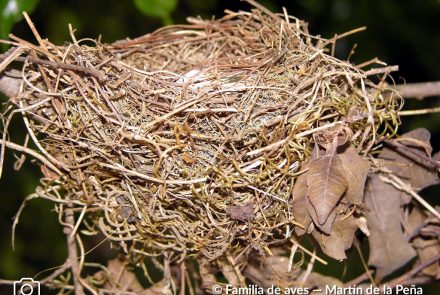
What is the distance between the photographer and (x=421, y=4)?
2773 millimetres

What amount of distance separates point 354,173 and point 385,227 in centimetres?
26

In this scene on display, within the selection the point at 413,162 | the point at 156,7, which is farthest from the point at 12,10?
the point at 413,162

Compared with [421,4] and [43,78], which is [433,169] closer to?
[43,78]

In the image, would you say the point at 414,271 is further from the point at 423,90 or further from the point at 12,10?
the point at 12,10

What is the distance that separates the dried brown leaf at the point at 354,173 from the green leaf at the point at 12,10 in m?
0.83

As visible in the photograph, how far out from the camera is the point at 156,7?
1794 millimetres

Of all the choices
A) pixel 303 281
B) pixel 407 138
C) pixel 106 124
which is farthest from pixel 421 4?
pixel 106 124

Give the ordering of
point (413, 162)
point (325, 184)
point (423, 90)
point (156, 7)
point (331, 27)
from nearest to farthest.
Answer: point (325, 184) < point (413, 162) < point (423, 90) < point (156, 7) < point (331, 27)

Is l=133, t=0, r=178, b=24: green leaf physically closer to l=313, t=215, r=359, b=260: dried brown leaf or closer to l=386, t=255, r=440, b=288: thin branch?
l=313, t=215, r=359, b=260: dried brown leaf

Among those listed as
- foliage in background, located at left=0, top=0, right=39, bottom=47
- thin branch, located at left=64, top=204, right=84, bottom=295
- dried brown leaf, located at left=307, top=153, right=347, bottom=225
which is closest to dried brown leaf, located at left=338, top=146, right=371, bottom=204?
dried brown leaf, located at left=307, top=153, right=347, bottom=225

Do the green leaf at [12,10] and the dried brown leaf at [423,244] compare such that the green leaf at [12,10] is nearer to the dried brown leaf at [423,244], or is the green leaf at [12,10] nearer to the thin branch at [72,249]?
the thin branch at [72,249]

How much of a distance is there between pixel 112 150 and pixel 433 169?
0.73m

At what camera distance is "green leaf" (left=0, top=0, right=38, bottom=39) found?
62.3 inches

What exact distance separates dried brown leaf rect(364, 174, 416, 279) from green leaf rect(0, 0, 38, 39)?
35.9 inches
